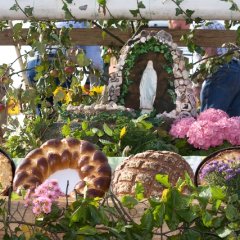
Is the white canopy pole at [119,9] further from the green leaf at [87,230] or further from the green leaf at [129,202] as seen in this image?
the green leaf at [87,230]

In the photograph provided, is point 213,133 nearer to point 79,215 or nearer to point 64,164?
point 64,164

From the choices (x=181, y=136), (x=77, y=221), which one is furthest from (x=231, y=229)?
(x=181, y=136)

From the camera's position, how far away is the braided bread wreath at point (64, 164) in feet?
7.51

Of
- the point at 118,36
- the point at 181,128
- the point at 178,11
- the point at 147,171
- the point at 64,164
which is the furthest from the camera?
the point at 118,36

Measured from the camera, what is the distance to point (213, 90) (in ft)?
14.9

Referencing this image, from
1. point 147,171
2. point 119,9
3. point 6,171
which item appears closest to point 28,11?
point 119,9

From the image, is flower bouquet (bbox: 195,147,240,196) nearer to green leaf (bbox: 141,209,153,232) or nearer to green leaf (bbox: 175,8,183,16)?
green leaf (bbox: 141,209,153,232)

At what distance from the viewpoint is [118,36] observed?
476cm

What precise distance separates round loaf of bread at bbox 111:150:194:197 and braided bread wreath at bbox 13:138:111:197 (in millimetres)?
37

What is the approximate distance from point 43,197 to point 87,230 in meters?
0.13

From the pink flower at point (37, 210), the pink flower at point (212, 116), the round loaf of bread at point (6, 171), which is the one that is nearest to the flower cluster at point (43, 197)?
the pink flower at point (37, 210)

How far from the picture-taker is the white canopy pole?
325cm

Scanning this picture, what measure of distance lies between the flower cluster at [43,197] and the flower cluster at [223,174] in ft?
1.26

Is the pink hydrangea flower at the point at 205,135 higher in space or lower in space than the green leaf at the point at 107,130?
Result: lower
